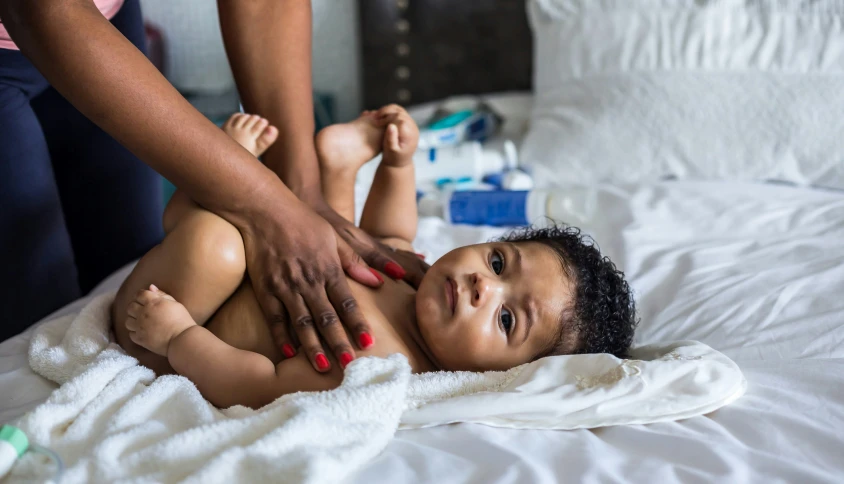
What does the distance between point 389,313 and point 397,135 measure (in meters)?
0.37

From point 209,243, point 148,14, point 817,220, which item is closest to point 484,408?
point 209,243

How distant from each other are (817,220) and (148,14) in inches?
92.5

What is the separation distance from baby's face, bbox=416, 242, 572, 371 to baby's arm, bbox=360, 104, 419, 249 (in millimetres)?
286

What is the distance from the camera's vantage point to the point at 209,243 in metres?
0.94

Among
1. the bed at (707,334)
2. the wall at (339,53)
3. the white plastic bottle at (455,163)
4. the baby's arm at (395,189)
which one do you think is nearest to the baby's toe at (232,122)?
the baby's arm at (395,189)

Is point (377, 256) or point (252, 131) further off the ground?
point (252, 131)

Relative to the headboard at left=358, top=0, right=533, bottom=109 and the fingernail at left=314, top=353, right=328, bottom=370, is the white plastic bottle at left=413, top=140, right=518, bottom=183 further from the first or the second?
the fingernail at left=314, top=353, right=328, bottom=370

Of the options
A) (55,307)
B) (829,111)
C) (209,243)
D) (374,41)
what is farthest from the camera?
(374,41)

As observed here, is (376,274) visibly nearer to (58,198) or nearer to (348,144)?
(348,144)

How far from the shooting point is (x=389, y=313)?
1031 mm

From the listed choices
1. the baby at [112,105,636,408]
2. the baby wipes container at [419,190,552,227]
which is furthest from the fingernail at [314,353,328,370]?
the baby wipes container at [419,190,552,227]

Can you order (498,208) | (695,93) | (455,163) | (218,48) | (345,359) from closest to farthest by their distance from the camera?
(345,359), (498,208), (695,93), (455,163), (218,48)

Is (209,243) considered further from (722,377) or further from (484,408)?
(722,377)

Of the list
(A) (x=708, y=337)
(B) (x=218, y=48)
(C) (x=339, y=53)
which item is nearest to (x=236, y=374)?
(A) (x=708, y=337)
